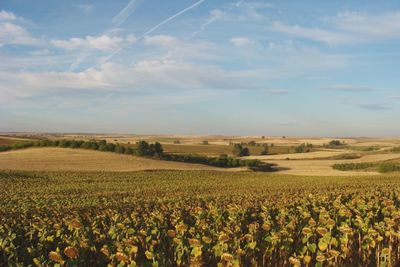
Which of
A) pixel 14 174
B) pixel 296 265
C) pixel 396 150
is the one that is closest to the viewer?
pixel 296 265

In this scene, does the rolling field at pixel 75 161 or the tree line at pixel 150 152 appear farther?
the tree line at pixel 150 152

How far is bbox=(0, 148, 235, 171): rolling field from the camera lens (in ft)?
202

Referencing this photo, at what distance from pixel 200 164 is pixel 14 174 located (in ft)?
117

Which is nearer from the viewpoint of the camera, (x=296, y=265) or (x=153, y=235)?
(x=296, y=265)

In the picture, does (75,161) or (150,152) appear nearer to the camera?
(75,161)

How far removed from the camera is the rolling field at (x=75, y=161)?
61438mm

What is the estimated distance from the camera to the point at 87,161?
67.3m

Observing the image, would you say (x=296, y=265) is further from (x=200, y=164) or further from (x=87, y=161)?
(x=200, y=164)

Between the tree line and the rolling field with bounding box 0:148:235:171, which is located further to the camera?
the tree line

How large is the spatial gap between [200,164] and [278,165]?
16590 mm

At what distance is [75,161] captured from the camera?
66625 millimetres

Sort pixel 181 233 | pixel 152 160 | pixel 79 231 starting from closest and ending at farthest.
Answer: pixel 181 233 → pixel 79 231 → pixel 152 160

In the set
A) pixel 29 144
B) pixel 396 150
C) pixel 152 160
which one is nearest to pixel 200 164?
pixel 152 160

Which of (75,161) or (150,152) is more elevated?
(150,152)
